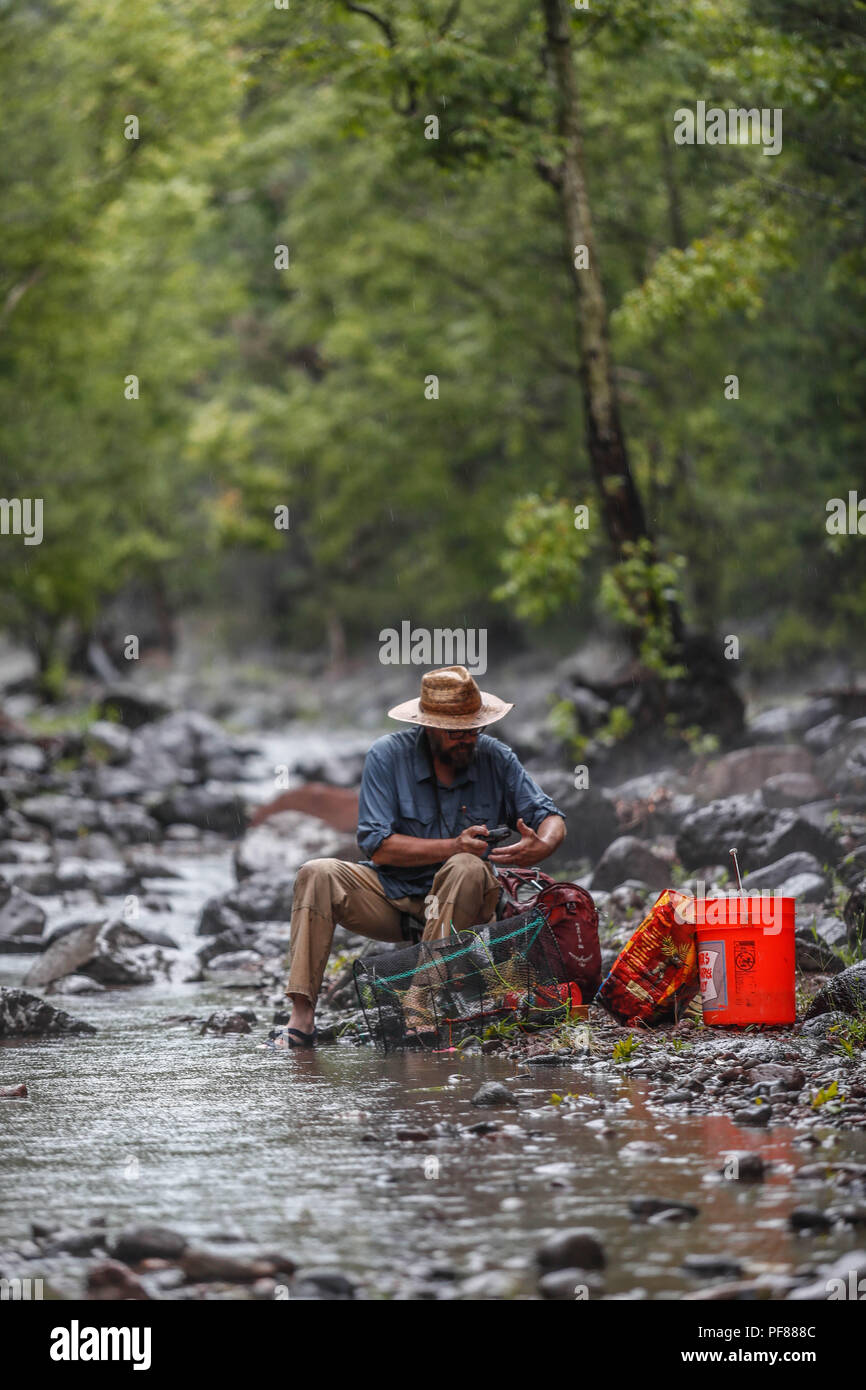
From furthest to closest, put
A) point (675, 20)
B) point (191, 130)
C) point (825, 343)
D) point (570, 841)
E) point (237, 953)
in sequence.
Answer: point (191, 130) → point (825, 343) → point (675, 20) → point (570, 841) → point (237, 953)

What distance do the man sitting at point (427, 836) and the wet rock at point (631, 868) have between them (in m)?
3.24

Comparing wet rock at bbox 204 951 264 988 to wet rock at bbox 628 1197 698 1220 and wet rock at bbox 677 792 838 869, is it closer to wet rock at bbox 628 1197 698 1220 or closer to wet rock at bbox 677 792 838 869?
wet rock at bbox 677 792 838 869

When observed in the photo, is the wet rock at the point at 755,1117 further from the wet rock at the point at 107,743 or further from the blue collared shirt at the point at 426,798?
the wet rock at the point at 107,743

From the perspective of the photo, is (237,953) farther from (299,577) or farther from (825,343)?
(299,577)

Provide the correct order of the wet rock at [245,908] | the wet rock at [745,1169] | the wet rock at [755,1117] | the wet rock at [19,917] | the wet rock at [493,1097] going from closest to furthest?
the wet rock at [745,1169]
the wet rock at [755,1117]
the wet rock at [493,1097]
the wet rock at [19,917]
the wet rock at [245,908]

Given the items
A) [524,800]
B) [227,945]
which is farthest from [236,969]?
[524,800]

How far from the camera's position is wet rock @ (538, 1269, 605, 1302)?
10.7 feet

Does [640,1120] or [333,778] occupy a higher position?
[333,778]

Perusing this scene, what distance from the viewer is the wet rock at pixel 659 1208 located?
148 inches

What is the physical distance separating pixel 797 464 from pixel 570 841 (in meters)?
11.1

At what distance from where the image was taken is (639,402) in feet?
76.8

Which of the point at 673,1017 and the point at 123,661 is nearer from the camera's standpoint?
the point at 673,1017

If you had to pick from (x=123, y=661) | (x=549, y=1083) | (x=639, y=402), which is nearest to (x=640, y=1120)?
(x=549, y=1083)

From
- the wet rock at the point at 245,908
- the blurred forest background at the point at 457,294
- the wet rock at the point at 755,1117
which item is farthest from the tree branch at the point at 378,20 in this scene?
the wet rock at the point at 755,1117
